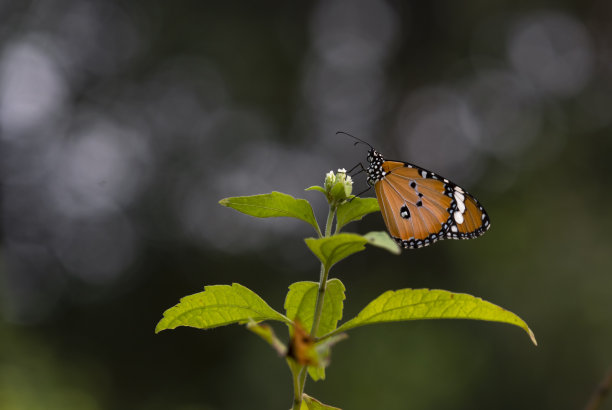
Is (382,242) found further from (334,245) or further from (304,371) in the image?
(304,371)

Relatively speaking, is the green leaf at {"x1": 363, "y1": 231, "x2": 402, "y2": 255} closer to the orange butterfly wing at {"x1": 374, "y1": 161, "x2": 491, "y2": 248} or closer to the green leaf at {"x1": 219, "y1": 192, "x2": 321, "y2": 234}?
the green leaf at {"x1": 219, "y1": 192, "x2": 321, "y2": 234}

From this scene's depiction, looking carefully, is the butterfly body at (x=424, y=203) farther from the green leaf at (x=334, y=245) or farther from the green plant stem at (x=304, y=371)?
the green leaf at (x=334, y=245)

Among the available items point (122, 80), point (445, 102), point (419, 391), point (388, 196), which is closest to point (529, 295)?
point (419, 391)

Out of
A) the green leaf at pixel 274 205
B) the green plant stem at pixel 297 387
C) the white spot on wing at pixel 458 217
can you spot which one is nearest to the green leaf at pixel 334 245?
the green leaf at pixel 274 205

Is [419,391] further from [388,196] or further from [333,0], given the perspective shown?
[333,0]

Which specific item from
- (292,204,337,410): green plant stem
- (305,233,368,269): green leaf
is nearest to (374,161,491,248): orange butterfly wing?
(292,204,337,410): green plant stem
